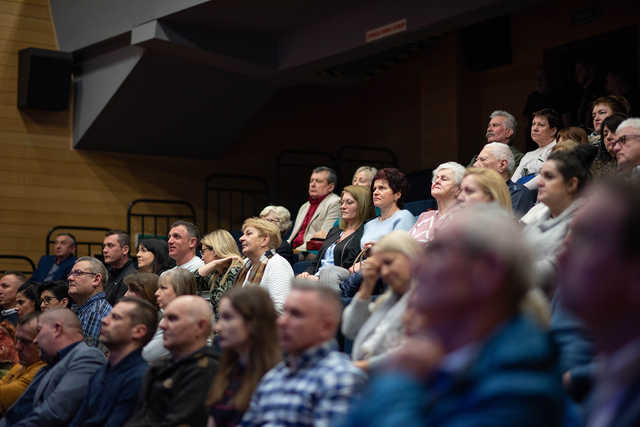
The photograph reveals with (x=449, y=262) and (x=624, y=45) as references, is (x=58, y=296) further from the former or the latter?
(x=624, y=45)

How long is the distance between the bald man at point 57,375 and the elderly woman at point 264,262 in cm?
75

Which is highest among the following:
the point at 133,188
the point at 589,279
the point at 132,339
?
the point at 133,188

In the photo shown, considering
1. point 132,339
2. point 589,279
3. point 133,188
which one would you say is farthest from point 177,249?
point 589,279

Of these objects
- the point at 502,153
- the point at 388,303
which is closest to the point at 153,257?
the point at 502,153

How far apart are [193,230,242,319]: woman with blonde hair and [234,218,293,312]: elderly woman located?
0.12 meters

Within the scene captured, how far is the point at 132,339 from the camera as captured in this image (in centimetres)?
300

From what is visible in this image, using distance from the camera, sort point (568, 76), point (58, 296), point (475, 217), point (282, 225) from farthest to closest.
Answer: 1. point (568, 76)
2. point (282, 225)
3. point (58, 296)
4. point (475, 217)

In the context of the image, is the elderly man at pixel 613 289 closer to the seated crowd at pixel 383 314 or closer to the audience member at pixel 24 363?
the seated crowd at pixel 383 314

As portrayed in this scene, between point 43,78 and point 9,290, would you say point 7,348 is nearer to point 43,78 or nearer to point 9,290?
point 9,290

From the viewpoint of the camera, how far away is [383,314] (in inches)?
90.0

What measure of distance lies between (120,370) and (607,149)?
2296mm

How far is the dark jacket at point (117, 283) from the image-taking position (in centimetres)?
437

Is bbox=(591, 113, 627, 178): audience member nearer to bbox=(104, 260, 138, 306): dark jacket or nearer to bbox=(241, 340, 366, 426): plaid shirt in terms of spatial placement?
bbox=(241, 340, 366, 426): plaid shirt

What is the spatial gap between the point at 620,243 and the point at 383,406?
0.39 metres
